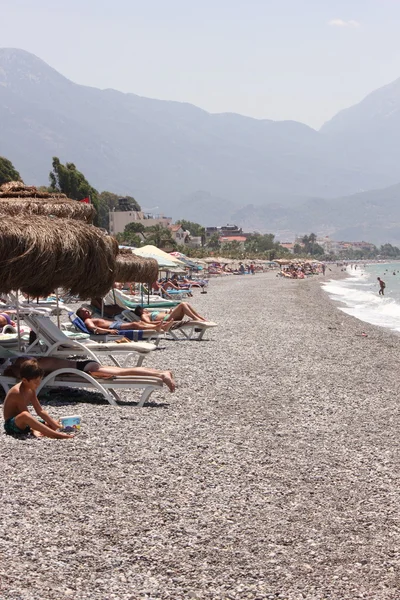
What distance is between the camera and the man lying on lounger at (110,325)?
12008 millimetres

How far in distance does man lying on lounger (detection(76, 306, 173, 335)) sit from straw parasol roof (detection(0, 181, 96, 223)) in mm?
1737

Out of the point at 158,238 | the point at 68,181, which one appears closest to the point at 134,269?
the point at 68,181

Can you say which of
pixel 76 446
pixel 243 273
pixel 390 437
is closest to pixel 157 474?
pixel 76 446

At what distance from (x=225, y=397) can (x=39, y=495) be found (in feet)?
13.6

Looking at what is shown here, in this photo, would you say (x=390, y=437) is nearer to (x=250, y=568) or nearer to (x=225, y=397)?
(x=225, y=397)

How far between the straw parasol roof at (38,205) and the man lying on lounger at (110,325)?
68.4 inches

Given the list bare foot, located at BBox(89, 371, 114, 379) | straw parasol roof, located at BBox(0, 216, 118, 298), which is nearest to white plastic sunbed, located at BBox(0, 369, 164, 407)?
bare foot, located at BBox(89, 371, 114, 379)

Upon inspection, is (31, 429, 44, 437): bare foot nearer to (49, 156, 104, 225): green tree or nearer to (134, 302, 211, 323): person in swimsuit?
(134, 302, 211, 323): person in swimsuit

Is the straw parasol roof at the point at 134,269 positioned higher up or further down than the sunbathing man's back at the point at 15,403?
higher up

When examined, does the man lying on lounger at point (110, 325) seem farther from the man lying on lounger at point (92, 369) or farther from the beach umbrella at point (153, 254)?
the beach umbrella at point (153, 254)

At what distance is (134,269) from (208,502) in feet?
44.0

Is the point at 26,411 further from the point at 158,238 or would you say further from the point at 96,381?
the point at 158,238

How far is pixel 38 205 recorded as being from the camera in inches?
372

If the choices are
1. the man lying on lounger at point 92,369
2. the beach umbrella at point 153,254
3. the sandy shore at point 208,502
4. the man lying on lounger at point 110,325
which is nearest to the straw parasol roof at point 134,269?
the beach umbrella at point 153,254
